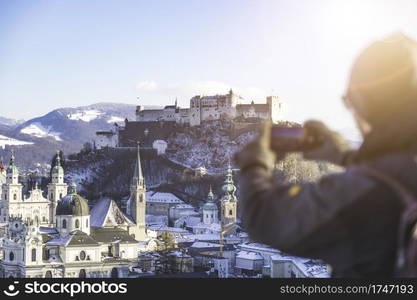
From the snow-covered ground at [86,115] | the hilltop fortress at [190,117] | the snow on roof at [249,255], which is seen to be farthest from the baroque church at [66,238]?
the snow-covered ground at [86,115]

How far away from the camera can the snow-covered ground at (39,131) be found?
80.1 m

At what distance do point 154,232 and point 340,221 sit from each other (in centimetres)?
2565

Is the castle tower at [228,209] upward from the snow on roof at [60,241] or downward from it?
upward

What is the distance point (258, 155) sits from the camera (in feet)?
3.76

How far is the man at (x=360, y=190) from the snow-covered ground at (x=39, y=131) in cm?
7775

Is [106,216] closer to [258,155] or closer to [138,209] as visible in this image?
[138,209]

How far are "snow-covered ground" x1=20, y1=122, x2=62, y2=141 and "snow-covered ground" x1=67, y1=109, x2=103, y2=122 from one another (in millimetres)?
3287

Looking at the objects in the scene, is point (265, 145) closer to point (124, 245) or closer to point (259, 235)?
point (259, 235)

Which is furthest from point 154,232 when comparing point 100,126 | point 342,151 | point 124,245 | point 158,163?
point 100,126

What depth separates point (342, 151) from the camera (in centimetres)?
122

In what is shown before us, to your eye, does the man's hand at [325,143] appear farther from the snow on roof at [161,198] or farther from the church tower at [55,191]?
the snow on roof at [161,198]

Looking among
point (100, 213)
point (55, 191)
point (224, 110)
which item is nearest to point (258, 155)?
point (100, 213)

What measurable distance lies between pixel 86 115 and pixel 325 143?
8628cm

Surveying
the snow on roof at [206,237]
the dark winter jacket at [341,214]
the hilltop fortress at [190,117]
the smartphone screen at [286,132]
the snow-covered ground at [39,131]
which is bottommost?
the snow on roof at [206,237]
